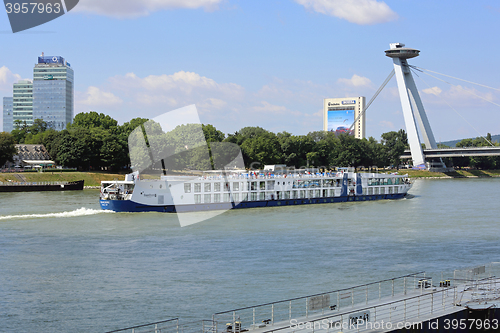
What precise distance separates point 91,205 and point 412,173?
264 feet

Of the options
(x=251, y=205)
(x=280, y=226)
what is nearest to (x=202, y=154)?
(x=251, y=205)

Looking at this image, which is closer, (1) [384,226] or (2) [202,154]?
(1) [384,226]

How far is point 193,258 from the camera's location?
78.1 ft

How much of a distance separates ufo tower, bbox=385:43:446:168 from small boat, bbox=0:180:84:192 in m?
69.0

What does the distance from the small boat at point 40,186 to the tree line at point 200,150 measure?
36.0 ft

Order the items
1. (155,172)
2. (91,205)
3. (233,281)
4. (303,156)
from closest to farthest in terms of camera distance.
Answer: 1. (233,281)
2. (91,205)
3. (155,172)
4. (303,156)

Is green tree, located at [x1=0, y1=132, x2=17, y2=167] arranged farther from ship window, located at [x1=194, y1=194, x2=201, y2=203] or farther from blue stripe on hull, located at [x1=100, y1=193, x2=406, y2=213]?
ship window, located at [x1=194, y1=194, x2=201, y2=203]

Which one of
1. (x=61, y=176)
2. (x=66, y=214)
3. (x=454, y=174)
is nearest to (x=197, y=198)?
(x=66, y=214)

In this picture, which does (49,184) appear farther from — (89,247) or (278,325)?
(278,325)

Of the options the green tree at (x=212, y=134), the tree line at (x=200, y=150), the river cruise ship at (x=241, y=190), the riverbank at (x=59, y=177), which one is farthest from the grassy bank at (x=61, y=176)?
the river cruise ship at (x=241, y=190)

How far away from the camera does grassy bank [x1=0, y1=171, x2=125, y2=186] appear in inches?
2854

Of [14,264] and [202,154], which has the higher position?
[202,154]

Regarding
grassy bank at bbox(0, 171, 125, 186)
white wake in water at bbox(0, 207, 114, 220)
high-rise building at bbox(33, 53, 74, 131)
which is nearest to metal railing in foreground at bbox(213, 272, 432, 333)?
white wake in water at bbox(0, 207, 114, 220)

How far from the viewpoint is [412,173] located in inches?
4323
